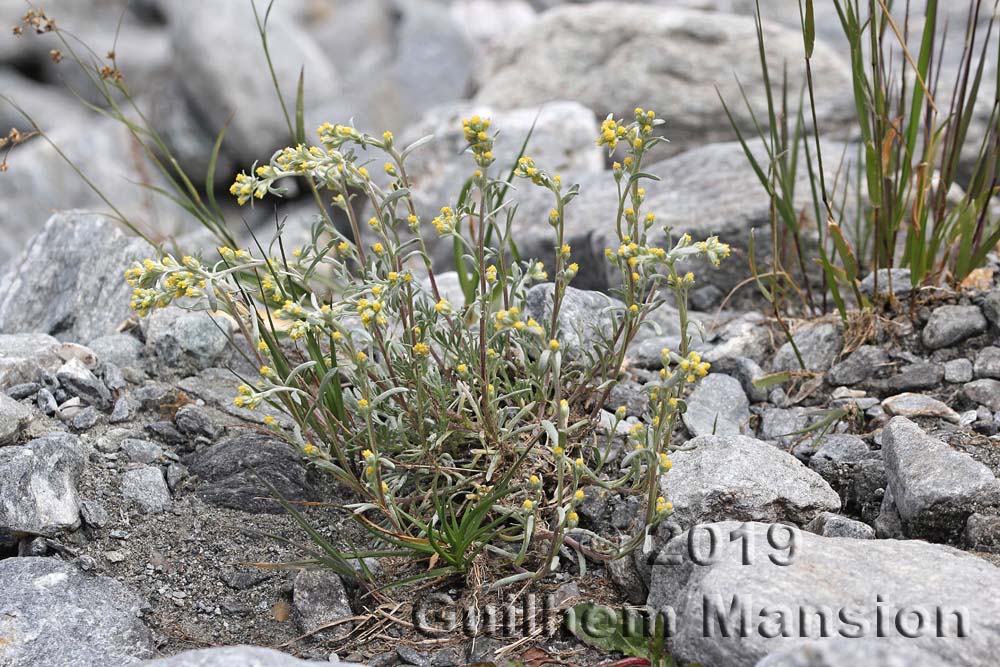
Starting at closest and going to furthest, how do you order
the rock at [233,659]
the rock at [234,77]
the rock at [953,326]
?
the rock at [233,659] < the rock at [953,326] < the rock at [234,77]

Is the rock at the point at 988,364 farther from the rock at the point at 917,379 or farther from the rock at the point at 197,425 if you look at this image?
the rock at the point at 197,425

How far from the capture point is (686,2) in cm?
1088

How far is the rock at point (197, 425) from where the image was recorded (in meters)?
2.85

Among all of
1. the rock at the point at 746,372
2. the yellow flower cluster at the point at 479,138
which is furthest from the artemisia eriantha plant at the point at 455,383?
the rock at the point at 746,372

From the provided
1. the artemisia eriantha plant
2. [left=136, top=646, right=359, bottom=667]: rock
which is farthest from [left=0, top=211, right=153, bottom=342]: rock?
[left=136, top=646, right=359, bottom=667]: rock

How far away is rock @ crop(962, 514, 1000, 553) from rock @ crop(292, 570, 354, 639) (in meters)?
1.51

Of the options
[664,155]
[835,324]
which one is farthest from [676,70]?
[835,324]

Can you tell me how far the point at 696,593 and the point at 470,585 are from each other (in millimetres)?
594

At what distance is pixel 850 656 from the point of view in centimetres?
147

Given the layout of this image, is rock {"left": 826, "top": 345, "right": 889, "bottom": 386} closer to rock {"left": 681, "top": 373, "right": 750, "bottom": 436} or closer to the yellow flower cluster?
rock {"left": 681, "top": 373, "right": 750, "bottom": 436}

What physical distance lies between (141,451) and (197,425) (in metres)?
0.18

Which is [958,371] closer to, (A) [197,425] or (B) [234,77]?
(A) [197,425]

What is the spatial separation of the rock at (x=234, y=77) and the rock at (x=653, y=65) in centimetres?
327

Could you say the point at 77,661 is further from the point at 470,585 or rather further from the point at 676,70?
the point at 676,70
